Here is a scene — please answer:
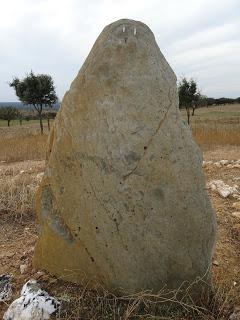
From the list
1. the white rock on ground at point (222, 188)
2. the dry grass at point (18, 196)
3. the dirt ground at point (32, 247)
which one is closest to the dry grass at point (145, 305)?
the dirt ground at point (32, 247)

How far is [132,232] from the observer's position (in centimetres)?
267

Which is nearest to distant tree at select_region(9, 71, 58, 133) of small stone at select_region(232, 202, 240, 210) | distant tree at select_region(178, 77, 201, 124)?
distant tree at select_region(178, 77, 201, 124)

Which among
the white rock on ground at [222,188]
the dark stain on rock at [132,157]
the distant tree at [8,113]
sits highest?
the dark stain on rock at [132,157]

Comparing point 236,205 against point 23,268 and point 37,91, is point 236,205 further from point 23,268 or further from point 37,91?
point 37,91

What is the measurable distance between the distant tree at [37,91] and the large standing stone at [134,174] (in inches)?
869

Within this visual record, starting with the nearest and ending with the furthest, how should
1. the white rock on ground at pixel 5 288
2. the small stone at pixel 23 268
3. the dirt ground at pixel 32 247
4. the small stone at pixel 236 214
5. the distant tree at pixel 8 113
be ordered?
1. the white rock on ground at pixel 5 288
2. the dirt ground at pixel 32 247
3. the small stone at pixel 23 268
4. the small stone at pixel 236 214
5. the distant tree at pixel 8 113

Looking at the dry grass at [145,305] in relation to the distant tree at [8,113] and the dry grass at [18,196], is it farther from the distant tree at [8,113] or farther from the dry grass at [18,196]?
the distant tree at [8,113]

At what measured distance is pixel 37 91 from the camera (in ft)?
81.3

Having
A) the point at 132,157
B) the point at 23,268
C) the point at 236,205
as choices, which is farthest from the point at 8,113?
the point at 132,157

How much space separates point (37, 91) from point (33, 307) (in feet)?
75.5

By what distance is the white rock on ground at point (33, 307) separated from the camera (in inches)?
106

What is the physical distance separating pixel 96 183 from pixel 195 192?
65 cm

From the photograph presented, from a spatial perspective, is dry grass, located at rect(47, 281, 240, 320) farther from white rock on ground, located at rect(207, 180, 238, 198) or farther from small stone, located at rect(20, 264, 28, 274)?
white rock on ground, located at rect(207, 180, 238, 198)

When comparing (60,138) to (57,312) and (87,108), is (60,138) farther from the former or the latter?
(57,312)
